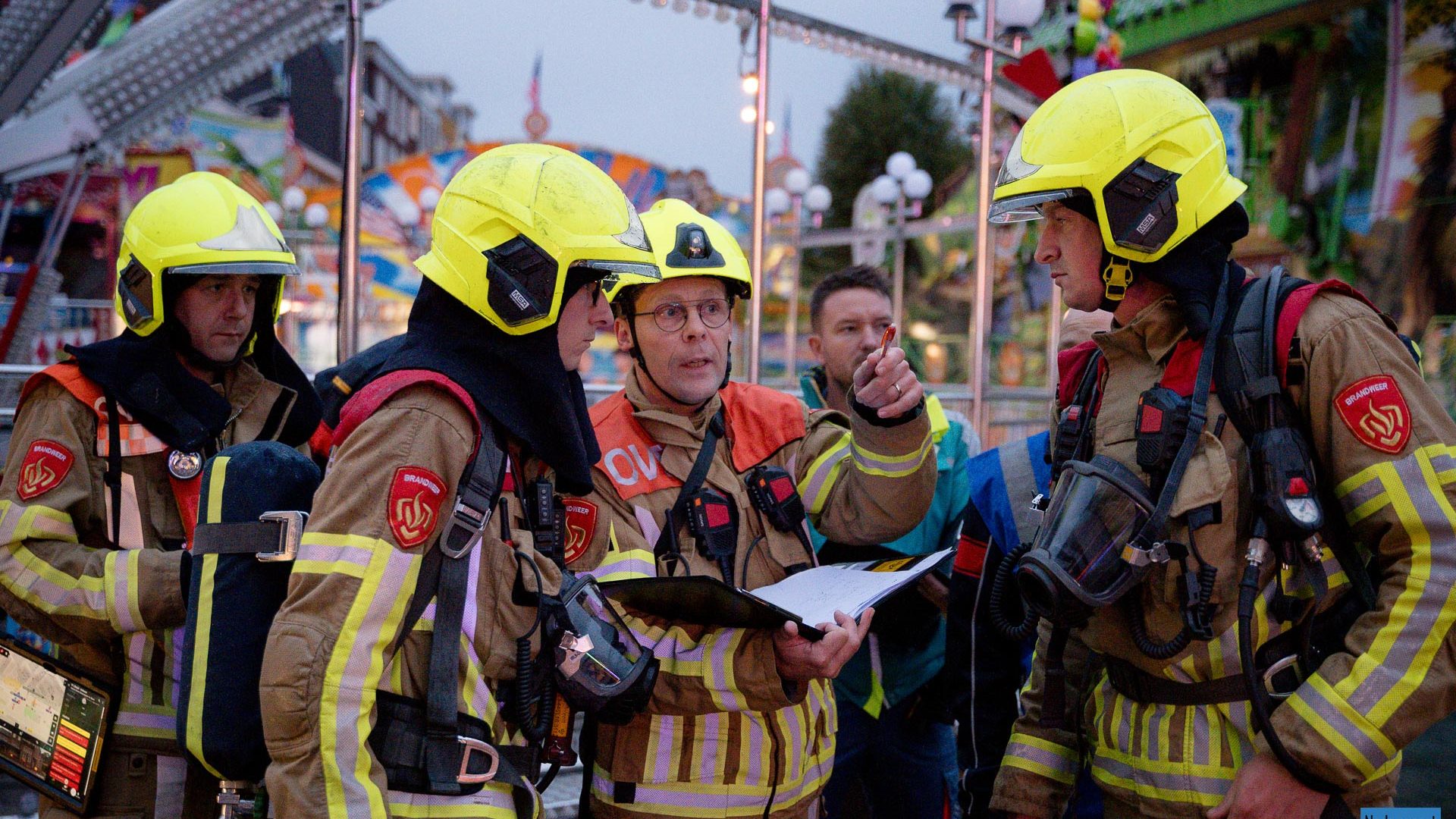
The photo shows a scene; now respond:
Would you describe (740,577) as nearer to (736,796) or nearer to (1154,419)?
(736,796)

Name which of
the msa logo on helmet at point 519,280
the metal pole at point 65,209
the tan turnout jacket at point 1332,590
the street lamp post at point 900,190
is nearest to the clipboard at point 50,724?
the msa logo on helmet at point 519,280

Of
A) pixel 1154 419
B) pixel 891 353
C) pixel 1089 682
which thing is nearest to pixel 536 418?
pixel 891 353

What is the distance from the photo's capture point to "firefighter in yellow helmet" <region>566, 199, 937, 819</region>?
92.4 inches

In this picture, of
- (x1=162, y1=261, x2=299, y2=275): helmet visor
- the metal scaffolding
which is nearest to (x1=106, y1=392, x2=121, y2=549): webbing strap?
(x1=162, y1=261, x2=299, y2=275): helmet visor

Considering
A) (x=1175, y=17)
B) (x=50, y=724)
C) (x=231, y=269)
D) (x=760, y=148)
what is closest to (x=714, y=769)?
(x=50, y=724)

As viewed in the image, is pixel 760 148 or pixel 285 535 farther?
pixel 760 148

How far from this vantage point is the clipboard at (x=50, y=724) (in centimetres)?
254

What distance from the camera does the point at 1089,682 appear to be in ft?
7.72

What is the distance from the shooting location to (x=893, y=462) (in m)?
2.54

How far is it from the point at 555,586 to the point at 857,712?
1724 millimetres

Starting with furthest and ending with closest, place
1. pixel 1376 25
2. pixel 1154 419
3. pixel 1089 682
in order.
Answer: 1. pixel 1376 25
2. pixel 1089 682
3. pixel 1154 419

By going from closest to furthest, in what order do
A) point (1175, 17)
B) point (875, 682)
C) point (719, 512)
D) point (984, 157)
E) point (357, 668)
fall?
point (357, 668), point (719, 512), point (875, 682), point (984, 157), point (1175, 17)

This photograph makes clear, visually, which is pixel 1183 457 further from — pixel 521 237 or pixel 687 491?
pixel 521 237

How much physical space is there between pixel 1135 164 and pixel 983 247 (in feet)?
13.1
